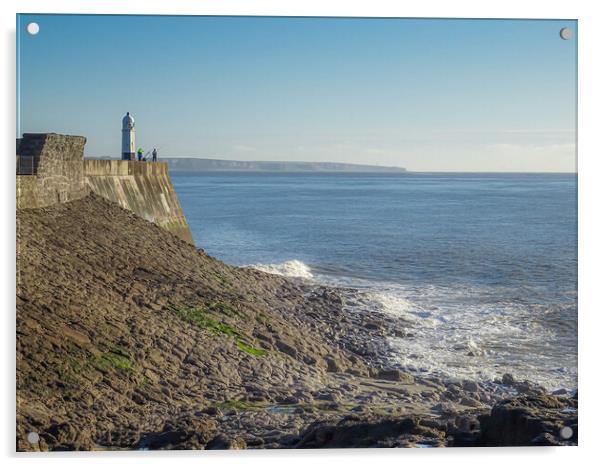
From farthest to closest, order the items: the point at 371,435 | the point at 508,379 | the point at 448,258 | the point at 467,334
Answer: the point at 448,258 → the point at 467,334 → the point at 508,379 → the point at 371,435

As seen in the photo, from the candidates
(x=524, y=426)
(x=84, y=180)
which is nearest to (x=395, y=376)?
(x=524, y=426)

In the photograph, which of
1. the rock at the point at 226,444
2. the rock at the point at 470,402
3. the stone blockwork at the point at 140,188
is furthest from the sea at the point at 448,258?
the rock at the point at 226,444

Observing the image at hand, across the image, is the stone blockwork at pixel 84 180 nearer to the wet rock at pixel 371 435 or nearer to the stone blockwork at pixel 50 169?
the stone blockwork at pixel 50 169

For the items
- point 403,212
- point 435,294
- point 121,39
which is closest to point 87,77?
point 121,39

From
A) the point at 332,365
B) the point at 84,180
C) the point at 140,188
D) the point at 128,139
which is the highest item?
the point at 128,139

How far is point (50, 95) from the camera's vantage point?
11.0 m

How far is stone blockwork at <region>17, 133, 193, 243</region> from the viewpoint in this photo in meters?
13.0

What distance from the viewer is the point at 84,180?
15883 millimetres

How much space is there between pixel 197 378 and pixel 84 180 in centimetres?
682

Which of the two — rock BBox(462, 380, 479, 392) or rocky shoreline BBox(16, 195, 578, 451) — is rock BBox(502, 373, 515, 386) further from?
rock BBox(462, 380, 479, 392)

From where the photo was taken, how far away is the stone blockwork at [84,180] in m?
13.0

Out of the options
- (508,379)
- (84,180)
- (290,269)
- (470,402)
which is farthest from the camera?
(290,269)
